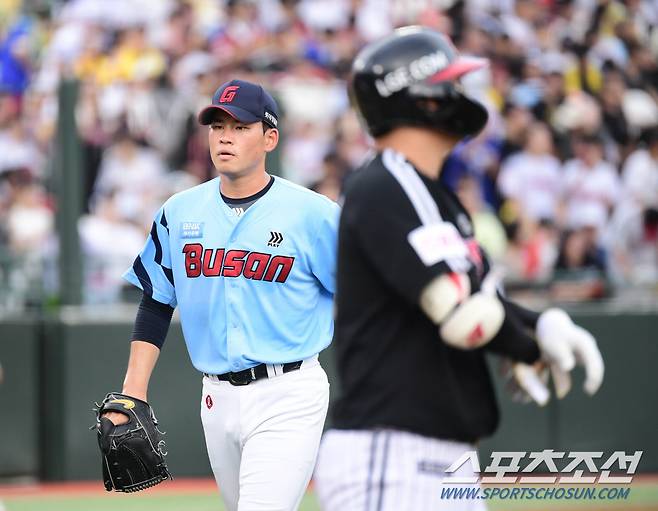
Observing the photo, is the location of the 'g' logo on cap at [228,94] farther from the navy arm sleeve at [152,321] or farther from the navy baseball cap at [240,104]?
the navy arm sleeve at [152,321]

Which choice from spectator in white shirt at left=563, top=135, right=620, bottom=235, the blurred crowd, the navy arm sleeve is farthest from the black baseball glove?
spectator in white shirt at left=563, top=135, right=620, bottom=235

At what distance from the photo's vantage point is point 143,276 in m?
5.57

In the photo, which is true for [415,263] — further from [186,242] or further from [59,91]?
[59,91]

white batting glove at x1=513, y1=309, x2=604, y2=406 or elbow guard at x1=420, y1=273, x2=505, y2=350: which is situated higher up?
elbow guard at x1=420, y1=273, x2=505, y2=350

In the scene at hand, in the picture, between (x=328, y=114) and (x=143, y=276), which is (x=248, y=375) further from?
(x=328, y=114)

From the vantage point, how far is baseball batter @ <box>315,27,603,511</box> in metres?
3.36

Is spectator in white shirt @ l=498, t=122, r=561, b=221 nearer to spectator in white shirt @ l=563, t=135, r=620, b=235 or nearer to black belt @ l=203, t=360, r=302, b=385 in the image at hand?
spectator in white shirt @ l=563, t=135, r=620, b=235

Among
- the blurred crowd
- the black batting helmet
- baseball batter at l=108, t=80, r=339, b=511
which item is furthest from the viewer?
the blurred crowd

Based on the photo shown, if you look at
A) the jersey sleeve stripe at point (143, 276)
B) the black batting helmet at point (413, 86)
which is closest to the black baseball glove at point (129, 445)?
the jersey sleeve stripe at point (143, 276)

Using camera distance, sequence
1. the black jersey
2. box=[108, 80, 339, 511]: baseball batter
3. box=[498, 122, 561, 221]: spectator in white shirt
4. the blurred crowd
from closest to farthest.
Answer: the black jersey, box=[108, 80, 339, 511]: baseball batter, the blurred crowd, box=[498, 122, 561, 221]: spectator in white shirt

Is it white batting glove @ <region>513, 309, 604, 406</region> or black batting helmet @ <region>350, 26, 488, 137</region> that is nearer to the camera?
white batting glove @ <region>513, 309, 604, 406</region>

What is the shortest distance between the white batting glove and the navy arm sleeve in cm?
235

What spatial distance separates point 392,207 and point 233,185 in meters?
2.22

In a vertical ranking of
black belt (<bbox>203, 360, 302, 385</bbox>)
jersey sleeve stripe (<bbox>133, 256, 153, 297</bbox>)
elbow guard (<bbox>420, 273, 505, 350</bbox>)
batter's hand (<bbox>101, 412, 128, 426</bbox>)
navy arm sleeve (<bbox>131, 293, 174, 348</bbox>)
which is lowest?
batter's hand (<bbox>101, 412, 128, 426</bbox>)
